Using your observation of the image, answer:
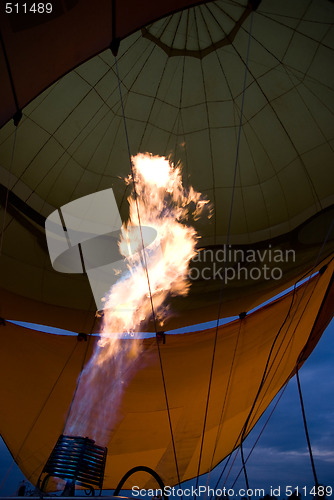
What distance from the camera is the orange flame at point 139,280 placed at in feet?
21.1

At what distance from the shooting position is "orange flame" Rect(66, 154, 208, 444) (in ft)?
21.1

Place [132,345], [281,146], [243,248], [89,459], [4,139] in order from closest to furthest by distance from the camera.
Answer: [89,459]
[4,139]
[281,146]
[243,248]
[132,345]

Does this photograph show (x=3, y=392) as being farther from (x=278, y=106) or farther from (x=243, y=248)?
(x=278, y=106)

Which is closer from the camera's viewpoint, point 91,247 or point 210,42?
point 210,42

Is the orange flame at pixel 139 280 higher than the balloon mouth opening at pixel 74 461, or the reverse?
the orange flame at pixel 139 280

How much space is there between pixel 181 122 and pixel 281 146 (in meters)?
1.61

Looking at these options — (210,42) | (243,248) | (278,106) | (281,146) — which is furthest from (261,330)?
(210,42)

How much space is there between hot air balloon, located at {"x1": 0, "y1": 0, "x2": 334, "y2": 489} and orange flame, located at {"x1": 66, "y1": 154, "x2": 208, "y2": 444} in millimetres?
202

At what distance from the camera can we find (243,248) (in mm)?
6348
